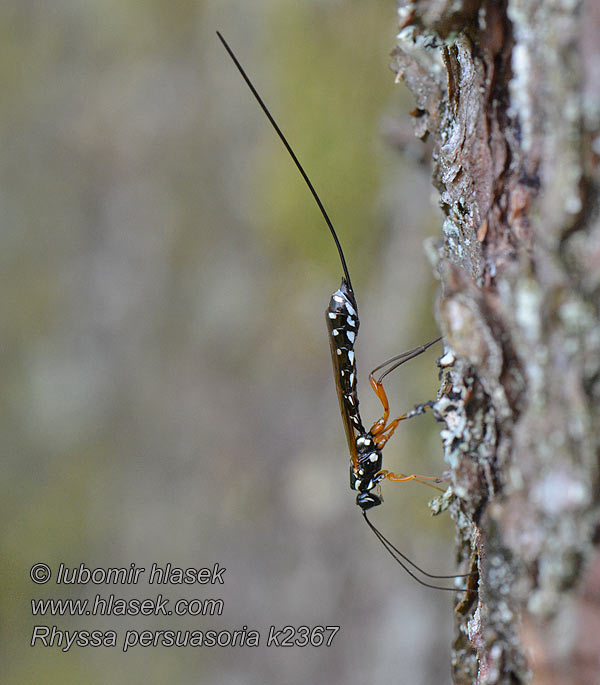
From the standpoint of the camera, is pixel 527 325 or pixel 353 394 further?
pixel 353 394

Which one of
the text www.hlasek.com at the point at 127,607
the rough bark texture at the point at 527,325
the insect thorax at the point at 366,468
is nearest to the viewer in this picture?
the rough bark texture at the point at 527,325

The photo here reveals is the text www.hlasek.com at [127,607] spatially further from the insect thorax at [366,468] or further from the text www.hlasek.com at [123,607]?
the insect thorax at [366,468]

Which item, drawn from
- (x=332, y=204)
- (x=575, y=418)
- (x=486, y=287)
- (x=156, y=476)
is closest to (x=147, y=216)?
(x=332, y=204)

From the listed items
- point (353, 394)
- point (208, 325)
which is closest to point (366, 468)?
point (353, 394)

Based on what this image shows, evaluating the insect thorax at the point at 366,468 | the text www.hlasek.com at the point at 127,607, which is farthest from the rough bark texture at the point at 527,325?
the text www.hlasek.com at the point at 127,607

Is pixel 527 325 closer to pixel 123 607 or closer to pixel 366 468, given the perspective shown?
pixel 366 468

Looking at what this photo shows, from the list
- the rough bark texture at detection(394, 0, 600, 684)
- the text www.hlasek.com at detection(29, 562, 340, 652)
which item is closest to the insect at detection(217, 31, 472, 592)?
the rough bark texture at detection(394, 0, 600, 684)

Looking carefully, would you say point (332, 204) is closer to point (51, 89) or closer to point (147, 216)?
point (147, 216)
